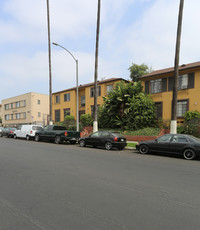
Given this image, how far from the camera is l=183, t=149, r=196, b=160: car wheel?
906cm

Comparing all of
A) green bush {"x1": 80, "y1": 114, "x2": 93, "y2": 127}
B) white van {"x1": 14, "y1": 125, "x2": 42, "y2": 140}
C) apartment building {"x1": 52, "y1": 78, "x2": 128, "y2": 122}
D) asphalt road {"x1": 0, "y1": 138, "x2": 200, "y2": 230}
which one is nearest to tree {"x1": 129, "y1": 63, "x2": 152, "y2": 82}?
apartment building {"x1": 52, "y1": 78, "x2": 128, "y2": 122}

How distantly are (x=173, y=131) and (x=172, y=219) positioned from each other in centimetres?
1031

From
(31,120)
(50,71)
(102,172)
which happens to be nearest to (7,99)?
(31,120)

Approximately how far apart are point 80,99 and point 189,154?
23.8 m

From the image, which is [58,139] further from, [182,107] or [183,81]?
[183,81]

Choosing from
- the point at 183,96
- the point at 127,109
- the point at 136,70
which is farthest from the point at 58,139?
the point at 136,70

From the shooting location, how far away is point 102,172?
6.08 meters

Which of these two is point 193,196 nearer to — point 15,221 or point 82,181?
point 82,181

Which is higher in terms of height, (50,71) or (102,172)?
(50,71)

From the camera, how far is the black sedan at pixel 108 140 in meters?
12.4

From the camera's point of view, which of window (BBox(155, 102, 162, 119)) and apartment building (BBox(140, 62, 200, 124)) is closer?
apartment building (BBox(140, 62, 200, 124))

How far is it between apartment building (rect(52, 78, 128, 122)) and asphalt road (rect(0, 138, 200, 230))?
69.4 ft

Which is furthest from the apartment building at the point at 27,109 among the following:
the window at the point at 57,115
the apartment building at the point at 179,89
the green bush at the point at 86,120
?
the apartment building at the point at 179,89

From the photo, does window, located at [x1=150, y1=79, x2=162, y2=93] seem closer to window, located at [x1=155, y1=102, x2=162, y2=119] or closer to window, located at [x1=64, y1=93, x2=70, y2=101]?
window, located at [x1=155, y1=102, x2=162, y2=119]
